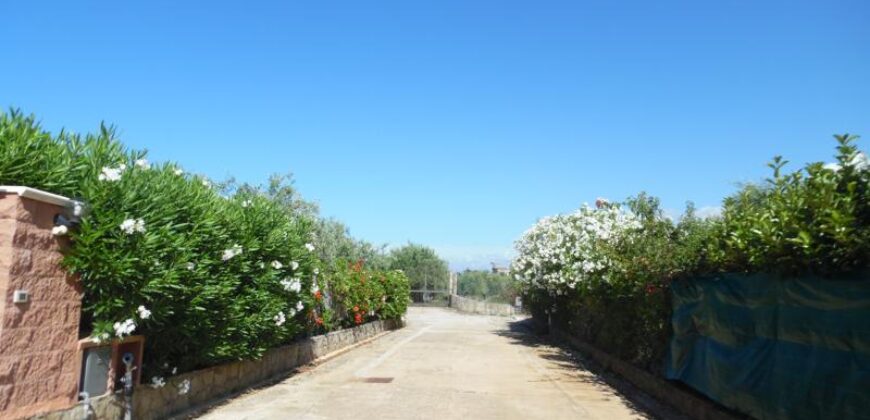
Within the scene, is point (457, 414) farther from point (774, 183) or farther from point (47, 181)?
point (47, 181)

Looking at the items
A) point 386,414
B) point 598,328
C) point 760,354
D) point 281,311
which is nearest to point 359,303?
point 598,328

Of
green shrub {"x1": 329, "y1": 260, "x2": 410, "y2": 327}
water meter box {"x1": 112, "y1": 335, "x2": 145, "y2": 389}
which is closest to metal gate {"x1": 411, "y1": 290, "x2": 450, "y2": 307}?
green shrub {"x1": 329, "y1": 260, "x2": 410, "y2": 327}

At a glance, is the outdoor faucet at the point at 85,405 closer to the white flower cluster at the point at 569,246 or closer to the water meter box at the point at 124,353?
the water meter box at the point at 124,353

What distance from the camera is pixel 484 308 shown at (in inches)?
1774

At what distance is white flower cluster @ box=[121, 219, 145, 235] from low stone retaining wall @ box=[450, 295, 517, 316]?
3734 centimetres

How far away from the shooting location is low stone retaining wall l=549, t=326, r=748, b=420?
28.6 ft

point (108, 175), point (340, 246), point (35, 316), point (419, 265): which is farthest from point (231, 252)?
point (419, 265)

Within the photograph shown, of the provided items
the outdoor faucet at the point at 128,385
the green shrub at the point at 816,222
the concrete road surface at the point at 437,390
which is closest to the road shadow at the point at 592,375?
the concrete road surface at the point at 437,390

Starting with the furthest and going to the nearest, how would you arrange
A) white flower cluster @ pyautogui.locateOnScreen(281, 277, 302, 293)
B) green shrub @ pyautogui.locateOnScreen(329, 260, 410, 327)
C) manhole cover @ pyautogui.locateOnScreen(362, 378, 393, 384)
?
1. green shrub @ pyautogui.locateOnScreen(329, 260, 410, 327)
2. manhole cover @ pyautogui.locateOnScreen(362, 378, 393, 384)
3. white flower cluster @ pyautogui.locateOnScreen(281, 277, 302, 293)

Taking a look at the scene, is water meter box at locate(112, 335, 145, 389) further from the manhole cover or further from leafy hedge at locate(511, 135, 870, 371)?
leafy hedge at locate(511, 135, 870, 371)

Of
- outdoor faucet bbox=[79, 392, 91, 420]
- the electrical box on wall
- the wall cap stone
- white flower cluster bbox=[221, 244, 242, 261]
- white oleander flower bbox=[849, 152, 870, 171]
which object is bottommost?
outdoor faucet bbox=[79, 392, 91, 420]

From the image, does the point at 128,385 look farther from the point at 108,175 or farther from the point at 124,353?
the point at 108,175

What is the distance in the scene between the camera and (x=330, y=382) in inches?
499

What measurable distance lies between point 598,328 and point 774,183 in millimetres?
10096
